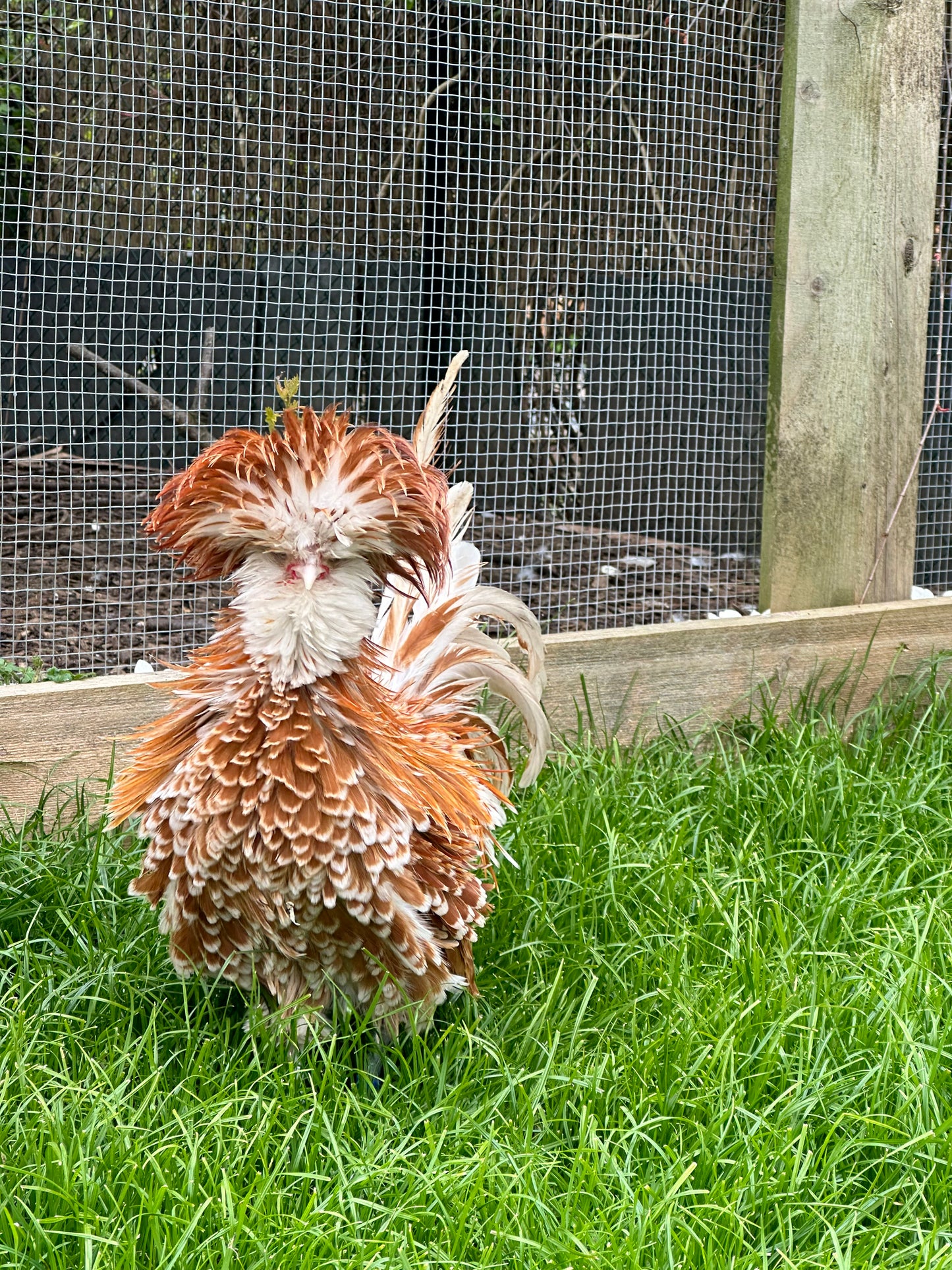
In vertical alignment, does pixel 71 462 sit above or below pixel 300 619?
above

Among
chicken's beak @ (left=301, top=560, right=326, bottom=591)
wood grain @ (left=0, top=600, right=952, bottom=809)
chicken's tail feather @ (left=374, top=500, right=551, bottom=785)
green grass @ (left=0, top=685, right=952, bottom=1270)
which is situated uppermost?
chicken's beak @ (left=301, top=560, right=326, bottom=591)

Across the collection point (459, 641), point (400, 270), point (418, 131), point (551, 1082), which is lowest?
point (551, 1082)

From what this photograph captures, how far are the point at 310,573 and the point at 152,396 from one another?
1772mm

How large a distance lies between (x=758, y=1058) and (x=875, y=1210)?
300 mm

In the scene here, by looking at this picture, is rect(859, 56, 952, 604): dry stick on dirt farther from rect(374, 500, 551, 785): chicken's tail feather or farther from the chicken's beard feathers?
the chicken's beard feathers

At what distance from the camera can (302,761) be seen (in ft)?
6.08

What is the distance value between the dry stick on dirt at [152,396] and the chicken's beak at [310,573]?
158 cm

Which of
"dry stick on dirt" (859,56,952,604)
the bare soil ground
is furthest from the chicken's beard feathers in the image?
"dry stick on dirt" (859,56,952,604)

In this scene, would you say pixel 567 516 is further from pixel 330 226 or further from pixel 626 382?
pixel 330 226

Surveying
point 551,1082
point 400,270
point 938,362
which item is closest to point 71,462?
point 400,270

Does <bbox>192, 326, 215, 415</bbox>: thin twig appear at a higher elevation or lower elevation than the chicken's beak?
higher

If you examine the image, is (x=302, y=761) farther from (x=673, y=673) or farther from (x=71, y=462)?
(x=673, y=673)

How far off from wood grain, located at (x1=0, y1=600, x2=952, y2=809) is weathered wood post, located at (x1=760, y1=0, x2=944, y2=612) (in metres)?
0.16

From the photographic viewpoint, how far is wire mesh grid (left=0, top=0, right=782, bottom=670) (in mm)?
3227
